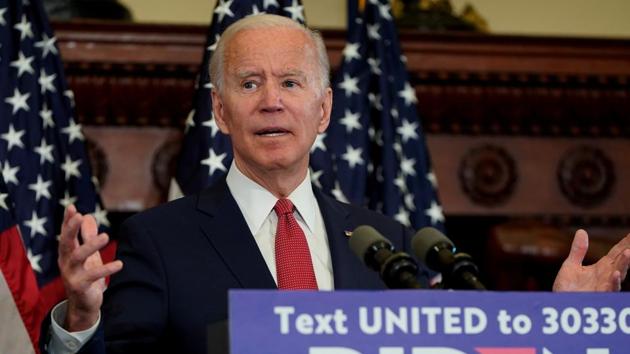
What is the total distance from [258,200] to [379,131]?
1.64 metres

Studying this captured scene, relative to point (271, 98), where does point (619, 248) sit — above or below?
below

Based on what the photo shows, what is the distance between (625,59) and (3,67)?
290cm

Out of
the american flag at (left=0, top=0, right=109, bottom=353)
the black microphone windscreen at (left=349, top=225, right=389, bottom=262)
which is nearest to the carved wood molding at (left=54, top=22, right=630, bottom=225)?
the american flag at (left=0, top=0, right=109, bottom=353)

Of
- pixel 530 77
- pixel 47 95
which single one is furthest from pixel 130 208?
pixel 530 77

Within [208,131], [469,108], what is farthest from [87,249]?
[469,108]

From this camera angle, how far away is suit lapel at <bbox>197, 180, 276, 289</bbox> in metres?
2.70

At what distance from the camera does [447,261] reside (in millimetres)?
2084

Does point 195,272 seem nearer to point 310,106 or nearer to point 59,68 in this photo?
point 310,106

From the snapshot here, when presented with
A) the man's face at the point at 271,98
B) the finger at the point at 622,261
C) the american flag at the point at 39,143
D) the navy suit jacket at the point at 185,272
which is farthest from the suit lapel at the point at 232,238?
the american flag at the point at 39,143

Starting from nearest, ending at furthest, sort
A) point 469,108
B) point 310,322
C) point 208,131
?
point 310,322 → point 208,131 → point 469,108

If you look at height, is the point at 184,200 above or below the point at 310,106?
below

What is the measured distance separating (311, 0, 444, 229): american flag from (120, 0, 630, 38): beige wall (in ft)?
4.57

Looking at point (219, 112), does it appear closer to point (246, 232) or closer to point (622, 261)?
point (246, 232)

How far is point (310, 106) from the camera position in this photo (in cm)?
297
